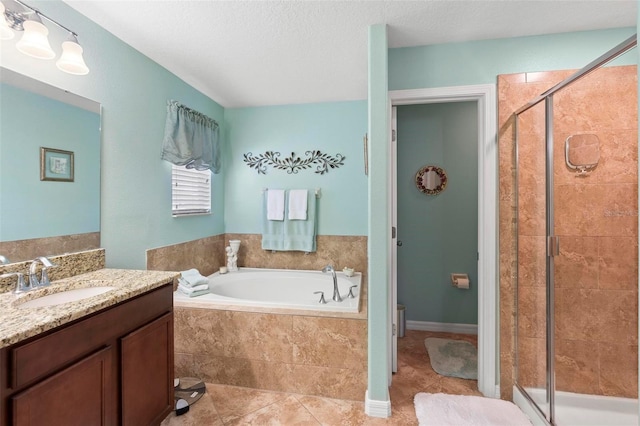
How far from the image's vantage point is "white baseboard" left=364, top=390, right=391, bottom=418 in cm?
170

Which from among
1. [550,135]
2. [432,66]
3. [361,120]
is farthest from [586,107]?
[361,120]

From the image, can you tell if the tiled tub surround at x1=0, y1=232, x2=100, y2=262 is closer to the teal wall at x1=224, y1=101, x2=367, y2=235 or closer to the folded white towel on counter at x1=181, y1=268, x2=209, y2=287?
the folded white towel on counter at x1=181, y1=268, x2=209, y2=287

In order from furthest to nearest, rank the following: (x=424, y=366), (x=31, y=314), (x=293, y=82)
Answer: (x=293, y=82), (x=424, y=366), (x=31, y=314)

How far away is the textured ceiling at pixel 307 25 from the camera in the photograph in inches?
61.6

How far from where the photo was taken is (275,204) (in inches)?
119

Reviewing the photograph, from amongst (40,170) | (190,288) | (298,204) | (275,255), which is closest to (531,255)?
(298,204)

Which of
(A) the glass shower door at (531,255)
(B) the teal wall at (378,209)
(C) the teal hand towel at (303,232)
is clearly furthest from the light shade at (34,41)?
(A) the glass shower door at (531,255)

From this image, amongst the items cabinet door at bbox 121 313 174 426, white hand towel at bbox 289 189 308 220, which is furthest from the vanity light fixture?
white hand towel at bbox 289 189 308 220

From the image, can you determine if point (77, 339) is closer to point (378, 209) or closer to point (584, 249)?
point (378, 209)

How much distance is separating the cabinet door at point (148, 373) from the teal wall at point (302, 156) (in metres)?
1.78

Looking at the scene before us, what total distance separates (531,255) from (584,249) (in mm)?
257

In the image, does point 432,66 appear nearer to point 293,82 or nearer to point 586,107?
point 586,107

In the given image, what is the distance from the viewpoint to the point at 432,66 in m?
1.94

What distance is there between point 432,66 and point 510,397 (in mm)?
2343
